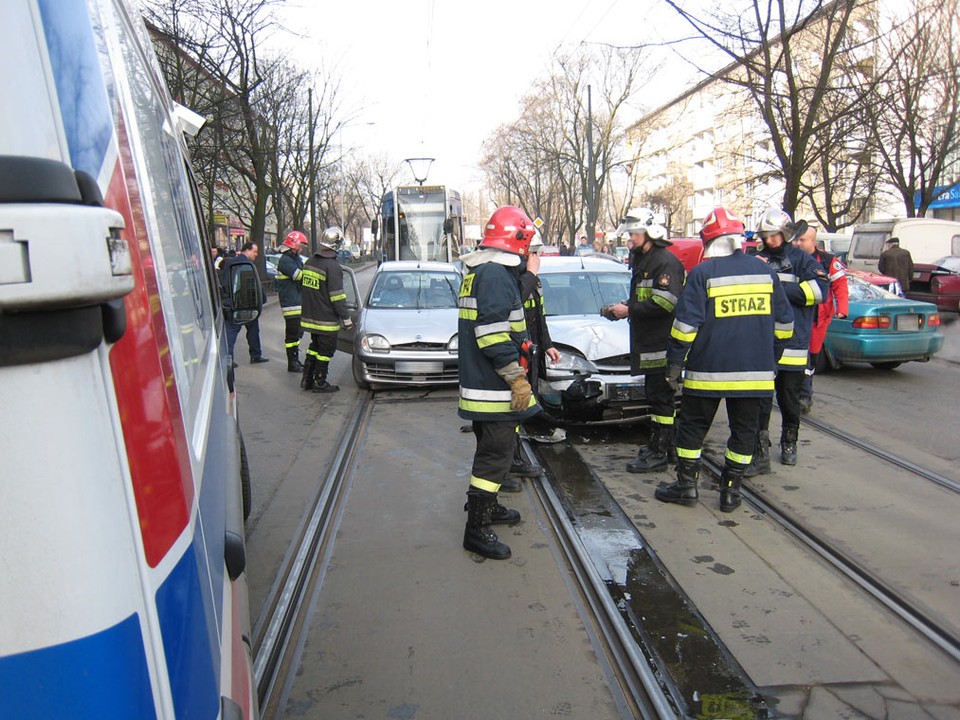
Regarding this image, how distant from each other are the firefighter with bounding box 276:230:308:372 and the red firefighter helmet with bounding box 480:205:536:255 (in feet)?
19.0

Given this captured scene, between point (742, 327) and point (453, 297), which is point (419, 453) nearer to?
point (742, 327)

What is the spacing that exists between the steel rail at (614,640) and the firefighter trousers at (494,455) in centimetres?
61

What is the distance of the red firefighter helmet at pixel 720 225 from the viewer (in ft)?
15.8

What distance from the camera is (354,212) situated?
75312 mm

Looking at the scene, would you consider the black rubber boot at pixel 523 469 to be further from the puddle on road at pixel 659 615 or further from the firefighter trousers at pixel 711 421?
the firefighter trousers at pixel 711 421

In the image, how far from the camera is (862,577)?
4.00m

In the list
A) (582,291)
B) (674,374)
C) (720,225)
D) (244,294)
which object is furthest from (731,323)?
(582,291)

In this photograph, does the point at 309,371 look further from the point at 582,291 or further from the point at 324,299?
the point at 582,291

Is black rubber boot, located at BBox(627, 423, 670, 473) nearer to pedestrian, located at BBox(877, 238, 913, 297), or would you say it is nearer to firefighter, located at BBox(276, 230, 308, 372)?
firefighter, located at BBox(276, 230, 308, 372)

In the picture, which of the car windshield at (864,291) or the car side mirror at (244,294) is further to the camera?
the car windshield at (864,291)

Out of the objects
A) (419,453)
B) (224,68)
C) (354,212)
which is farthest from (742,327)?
(354,212)

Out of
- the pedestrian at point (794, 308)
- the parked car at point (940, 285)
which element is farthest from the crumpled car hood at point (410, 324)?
the parked car at point (940, 285)

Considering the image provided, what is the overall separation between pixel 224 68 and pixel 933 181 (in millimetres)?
25592

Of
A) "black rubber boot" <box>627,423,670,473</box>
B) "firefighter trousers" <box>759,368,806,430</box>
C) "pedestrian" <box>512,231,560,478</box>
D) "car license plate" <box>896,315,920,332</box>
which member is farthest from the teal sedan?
"pedestrian" <box>512,231,560,478</box>
